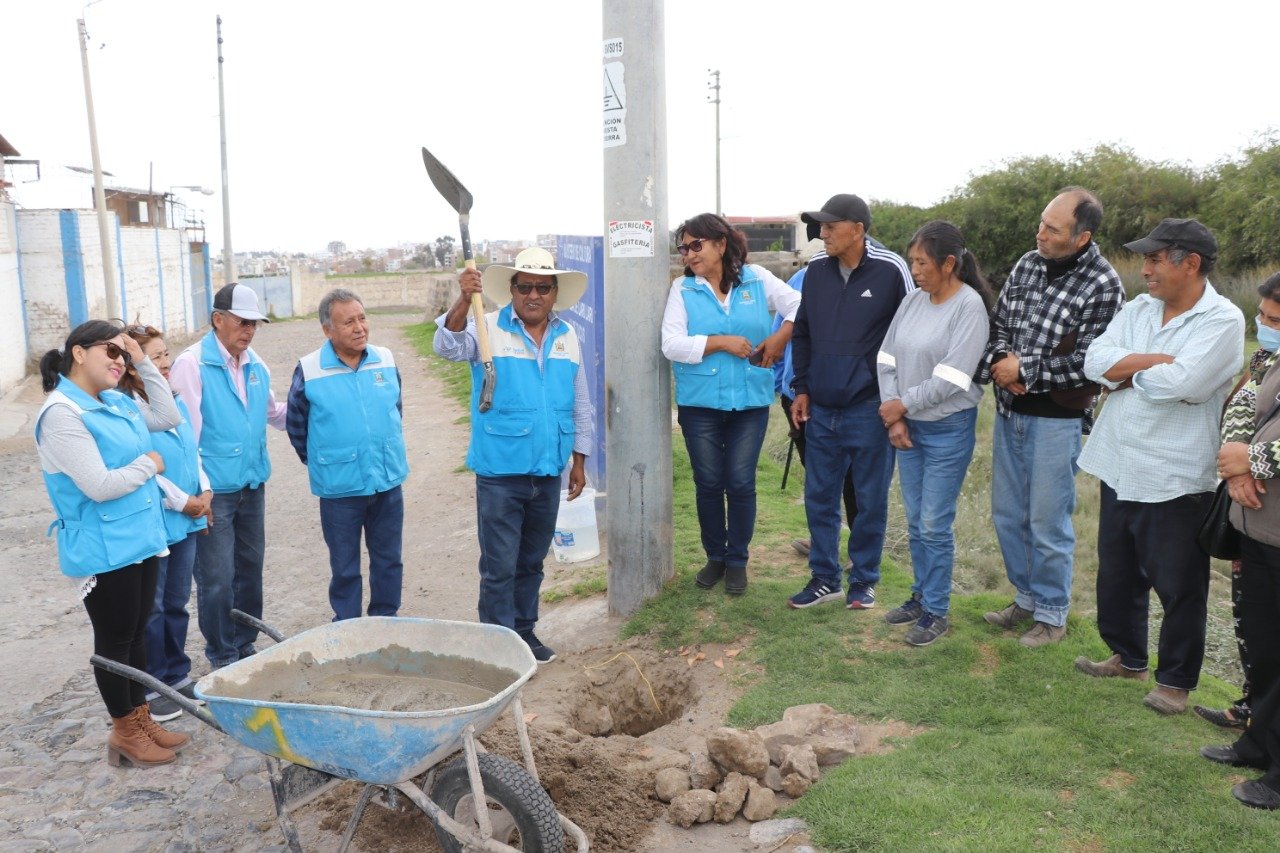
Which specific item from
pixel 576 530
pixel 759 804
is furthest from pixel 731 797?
pixel 576 530

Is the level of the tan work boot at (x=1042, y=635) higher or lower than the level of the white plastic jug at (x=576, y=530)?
higher

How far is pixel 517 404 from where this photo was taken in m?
4.91

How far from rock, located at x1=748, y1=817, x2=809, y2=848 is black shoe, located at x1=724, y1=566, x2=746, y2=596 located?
6.70 feet

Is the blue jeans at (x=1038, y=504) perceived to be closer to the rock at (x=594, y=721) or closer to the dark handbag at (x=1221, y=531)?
the dark handbag at (x=1221, y=531)

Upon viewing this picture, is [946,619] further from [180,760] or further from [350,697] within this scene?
[180,760]

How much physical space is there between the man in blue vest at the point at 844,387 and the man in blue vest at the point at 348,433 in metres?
2.18

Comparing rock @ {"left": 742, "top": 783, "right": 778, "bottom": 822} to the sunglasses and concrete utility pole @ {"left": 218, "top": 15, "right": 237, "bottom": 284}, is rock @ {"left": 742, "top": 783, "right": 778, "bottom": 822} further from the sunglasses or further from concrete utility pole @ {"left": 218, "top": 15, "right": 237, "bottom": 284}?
concrete utility pole @ {"left": 218, "top": 15, "right": 237, "bottom": 284}

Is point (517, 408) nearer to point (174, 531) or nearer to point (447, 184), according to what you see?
point (447, 184)

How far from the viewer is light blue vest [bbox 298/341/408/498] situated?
192 inches

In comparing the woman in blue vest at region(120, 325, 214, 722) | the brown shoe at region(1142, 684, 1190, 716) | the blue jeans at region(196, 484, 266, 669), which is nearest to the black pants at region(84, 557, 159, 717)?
the woman in blue vest at region(120, 325, 214, 722)

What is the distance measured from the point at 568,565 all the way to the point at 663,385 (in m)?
2.21

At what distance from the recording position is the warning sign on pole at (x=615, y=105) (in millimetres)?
5320

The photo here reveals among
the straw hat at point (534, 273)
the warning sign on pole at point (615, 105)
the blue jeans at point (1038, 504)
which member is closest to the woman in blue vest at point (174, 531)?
the straw hat at point (534, 273)

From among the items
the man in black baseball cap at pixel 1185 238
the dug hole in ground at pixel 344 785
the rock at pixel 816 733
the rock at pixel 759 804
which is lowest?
the dug hole in ground at pixel 344 785
